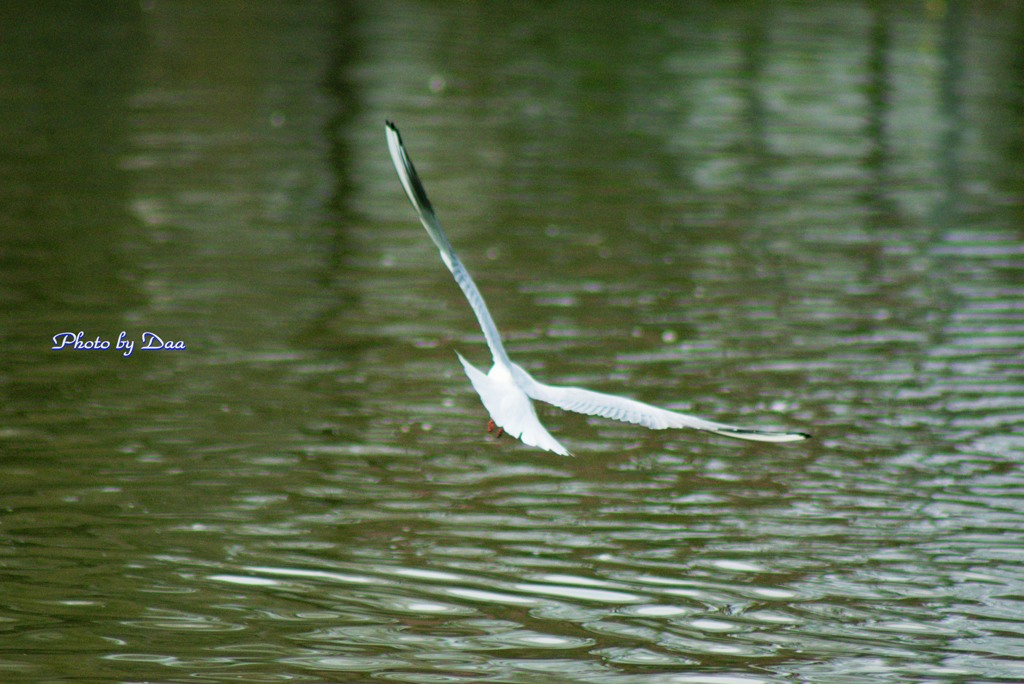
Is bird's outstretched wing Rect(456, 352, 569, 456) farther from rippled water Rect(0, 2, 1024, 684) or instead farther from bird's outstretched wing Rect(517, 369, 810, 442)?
rippled water Rect(0, 2, 1024, 684)

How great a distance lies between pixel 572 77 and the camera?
2722 cm

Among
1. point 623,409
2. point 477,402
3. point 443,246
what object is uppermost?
point 443,246

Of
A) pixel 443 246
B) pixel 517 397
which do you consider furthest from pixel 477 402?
pixel 517 397

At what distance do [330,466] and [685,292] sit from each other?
489cm

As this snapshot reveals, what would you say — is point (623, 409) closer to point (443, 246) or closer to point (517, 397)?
point (517, 397)

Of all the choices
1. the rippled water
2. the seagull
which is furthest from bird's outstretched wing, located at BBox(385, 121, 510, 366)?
the rippled water

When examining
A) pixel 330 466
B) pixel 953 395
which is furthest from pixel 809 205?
pixel 330 466

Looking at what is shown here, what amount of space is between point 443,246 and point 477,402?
15.8 feet

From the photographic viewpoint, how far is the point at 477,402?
1095 cm

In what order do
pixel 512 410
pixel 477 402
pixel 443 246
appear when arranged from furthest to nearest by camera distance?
pixel 477 402, pixel 443 246, pixel 512 410

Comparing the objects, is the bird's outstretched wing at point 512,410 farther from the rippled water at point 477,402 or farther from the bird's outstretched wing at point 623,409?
the rippled water at point 477,402

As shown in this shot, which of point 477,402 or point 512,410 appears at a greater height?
point 512,410

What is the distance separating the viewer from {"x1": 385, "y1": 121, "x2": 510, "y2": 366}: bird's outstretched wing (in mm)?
6105

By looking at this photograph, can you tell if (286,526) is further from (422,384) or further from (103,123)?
(103,123)
